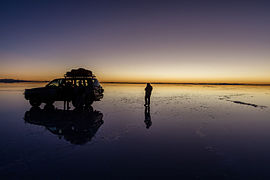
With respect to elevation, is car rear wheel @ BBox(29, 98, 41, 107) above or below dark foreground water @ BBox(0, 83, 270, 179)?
above

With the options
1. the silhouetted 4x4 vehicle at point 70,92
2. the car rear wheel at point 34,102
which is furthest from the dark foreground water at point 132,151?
the car rear wheel at point 34,102

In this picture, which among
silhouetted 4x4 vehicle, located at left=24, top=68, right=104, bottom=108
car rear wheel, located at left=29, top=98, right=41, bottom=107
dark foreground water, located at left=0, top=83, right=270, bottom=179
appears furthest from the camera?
car rear wheel, located at left=29, top=98, right=41, bottom=107

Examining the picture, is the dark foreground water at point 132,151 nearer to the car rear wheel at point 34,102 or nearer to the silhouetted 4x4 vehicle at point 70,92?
the silhouetted 4x4 vehicle at point 70,92

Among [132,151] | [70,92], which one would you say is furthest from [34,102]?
[132,151]

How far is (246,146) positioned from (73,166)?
5.49m

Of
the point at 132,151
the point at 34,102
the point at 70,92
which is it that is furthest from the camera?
the point at 34,102

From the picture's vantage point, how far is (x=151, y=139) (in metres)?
6.46

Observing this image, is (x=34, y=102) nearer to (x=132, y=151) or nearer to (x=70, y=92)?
(x=70, y=92)

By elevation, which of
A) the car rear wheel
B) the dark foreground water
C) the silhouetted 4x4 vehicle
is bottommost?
the dark foreground water

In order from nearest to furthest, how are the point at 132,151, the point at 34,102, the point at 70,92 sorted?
1. the point at 132,151
2. the point at 70,92
3. the point at 34,102

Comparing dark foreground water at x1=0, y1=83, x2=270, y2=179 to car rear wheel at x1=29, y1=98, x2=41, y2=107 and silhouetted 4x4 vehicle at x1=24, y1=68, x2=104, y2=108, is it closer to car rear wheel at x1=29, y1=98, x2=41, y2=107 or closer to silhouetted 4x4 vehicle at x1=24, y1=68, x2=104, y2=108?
silhouetted 4x4 vehicle at x1=24, y1=68, x2=104, y2=108

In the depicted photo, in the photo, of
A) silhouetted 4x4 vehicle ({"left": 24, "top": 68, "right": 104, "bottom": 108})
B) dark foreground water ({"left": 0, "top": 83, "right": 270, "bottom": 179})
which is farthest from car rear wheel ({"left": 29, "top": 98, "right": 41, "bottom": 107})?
dark foreground water ({"left": 0, "top": 83, "right": 270, "bottom": 179})

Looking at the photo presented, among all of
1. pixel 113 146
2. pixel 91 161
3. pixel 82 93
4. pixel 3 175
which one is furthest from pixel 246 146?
pixel 82 93

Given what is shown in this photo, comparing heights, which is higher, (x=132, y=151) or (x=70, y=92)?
(x=70, y=92)
